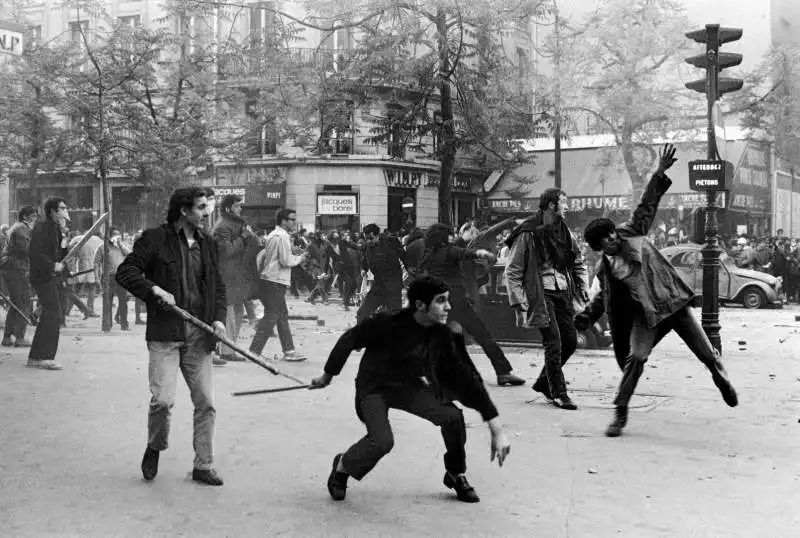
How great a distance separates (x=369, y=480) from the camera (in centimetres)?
565

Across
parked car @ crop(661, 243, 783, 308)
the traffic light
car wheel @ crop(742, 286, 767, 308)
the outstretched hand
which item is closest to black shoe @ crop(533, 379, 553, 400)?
the outstretched hand

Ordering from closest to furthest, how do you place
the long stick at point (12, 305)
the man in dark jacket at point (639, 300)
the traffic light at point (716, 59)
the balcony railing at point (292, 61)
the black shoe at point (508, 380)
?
the man in dark jacket at point (639, 300) → the black shoe at point (508, 380) → the traffic light at point (716, 59) → the long stick at point (12, 305) → the balcony railing at point (292, 61)

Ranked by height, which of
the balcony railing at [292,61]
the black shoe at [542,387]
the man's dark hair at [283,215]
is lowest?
the black shoe at [542,387]

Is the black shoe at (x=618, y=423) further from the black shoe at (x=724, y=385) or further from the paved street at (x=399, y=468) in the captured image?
the black shoe at (x=724, y=385)

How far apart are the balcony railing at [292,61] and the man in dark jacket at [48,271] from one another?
7.13m

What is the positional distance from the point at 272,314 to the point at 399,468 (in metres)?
5.28

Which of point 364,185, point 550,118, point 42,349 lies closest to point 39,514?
point 42,349

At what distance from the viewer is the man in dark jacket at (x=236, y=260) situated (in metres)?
11.4

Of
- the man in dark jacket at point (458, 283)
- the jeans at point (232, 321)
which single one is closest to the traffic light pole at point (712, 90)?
the man in dark jacket at point (458, 283)

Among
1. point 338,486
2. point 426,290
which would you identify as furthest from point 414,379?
point 338,486

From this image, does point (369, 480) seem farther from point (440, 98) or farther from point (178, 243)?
point (440, 98)

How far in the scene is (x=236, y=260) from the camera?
11.7 m

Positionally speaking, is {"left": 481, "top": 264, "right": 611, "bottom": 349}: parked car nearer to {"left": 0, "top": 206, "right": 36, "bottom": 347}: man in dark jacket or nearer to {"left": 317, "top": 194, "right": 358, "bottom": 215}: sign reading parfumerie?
{"left": 0, "top": 206, "right": 36, "bottom": 347}: man in dark jacket

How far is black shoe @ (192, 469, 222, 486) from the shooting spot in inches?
216
